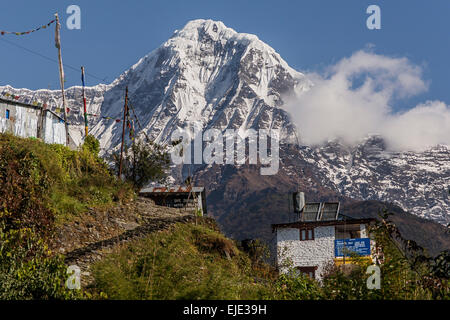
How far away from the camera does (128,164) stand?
50.3 metres

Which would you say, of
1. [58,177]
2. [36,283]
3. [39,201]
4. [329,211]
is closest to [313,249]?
[329,211]

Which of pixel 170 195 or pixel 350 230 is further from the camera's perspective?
pixel 350 230

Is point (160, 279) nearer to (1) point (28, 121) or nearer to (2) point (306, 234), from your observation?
(1) point (28, 121)

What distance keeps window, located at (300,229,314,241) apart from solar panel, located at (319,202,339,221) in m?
1.73

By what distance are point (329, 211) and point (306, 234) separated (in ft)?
10.9

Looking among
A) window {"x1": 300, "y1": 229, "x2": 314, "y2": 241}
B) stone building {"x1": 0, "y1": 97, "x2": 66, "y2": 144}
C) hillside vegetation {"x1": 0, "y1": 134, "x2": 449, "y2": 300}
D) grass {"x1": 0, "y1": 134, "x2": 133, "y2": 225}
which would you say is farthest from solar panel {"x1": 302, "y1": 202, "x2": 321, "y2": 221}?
stone building {"x1": 0, "y1": 97, "x2": 66, "y2": 144}

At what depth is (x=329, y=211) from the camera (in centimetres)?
5184

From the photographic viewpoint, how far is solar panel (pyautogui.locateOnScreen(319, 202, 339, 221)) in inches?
2008

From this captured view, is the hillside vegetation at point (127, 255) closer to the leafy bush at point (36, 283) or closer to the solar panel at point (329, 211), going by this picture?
the leafy bush at point (36, 283)

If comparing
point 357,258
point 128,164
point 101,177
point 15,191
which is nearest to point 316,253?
point 128,164

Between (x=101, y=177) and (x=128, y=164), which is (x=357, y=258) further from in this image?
(x=128, y=164)

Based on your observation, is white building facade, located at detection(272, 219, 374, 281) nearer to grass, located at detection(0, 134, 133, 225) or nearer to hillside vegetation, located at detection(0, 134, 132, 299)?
grass, located at detection(0, 134, 133, 225)

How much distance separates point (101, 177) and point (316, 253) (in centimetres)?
2729
